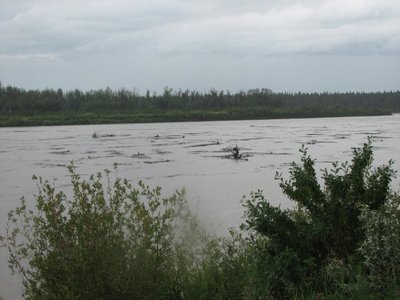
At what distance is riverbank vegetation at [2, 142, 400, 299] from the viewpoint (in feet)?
18.9

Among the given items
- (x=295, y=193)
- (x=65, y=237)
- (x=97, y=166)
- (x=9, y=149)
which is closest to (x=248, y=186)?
(x=97, y=166)

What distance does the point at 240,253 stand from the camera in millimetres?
7652

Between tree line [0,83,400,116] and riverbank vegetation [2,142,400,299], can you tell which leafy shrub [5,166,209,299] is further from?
tree line [0,83,400,116]

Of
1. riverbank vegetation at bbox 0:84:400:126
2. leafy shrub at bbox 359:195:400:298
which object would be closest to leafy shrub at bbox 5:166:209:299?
leafy shrub at bbox 359:195:400:298

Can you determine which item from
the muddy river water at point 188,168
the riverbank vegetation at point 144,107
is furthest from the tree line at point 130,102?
the muddy river water at point 188,168

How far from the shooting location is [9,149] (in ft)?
137

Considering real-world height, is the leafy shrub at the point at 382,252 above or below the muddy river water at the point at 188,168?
above

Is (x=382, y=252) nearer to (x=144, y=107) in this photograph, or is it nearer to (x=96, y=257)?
(x=96, y=257)

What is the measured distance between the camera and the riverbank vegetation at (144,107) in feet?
330

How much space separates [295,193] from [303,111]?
114 metres

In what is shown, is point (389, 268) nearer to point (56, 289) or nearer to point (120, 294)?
point (120, 294)

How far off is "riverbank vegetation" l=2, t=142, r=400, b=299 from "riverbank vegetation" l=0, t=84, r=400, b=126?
86972 millimetres

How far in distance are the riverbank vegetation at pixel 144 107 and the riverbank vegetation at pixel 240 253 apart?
8697 cm

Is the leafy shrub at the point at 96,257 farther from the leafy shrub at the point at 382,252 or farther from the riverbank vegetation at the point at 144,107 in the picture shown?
the riverbank vegetation at the point at 144,107
